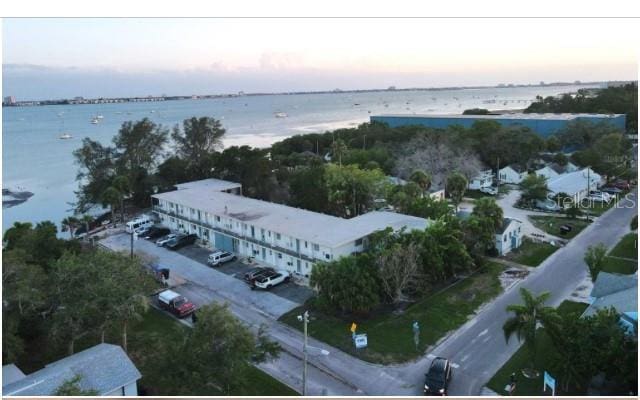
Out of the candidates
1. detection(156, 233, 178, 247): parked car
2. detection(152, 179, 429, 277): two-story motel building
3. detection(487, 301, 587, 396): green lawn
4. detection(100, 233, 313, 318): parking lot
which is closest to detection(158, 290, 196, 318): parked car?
detection(100, 233, 313, 318): parking lot

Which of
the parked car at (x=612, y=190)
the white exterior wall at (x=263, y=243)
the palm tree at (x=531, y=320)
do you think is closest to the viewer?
the palm tree at (x=531, y=320)

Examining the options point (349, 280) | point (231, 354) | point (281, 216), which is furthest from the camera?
point (281, 216)

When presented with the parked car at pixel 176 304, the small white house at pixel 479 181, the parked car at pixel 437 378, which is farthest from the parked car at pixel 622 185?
the parked car at pixel 176 304

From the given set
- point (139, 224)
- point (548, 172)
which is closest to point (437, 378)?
point (139, 224)

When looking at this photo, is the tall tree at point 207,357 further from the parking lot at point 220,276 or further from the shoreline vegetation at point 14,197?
the shoreline vegetation at point 14,197

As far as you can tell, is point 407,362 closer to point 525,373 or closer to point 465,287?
point 525,373

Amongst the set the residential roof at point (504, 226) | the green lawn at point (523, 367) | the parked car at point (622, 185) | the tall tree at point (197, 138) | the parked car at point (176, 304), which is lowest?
the green lawn at point (523, 367)

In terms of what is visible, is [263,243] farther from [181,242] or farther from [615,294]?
[615,294]

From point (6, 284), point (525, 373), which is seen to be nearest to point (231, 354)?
point (6, 284)
